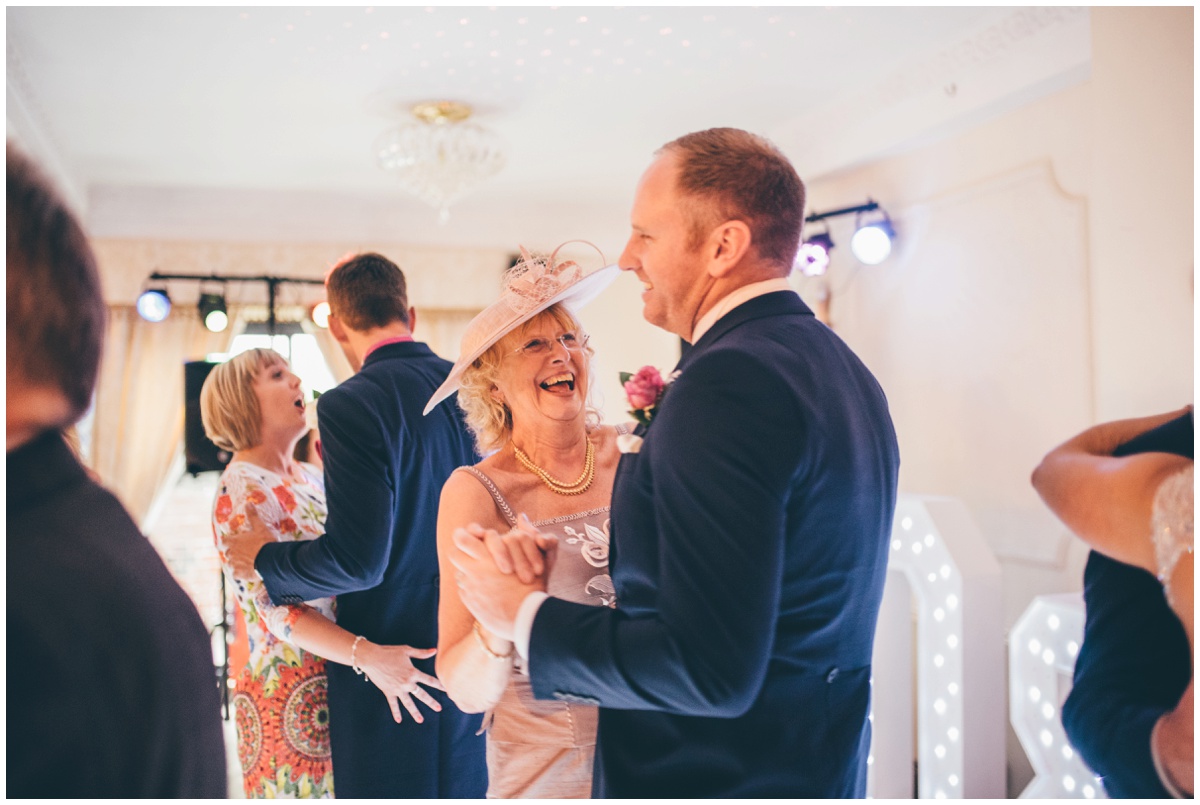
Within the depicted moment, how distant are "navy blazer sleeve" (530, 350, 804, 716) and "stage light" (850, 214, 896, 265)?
12.6 ft

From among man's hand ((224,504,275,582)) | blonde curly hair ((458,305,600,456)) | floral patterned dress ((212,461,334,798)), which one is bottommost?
floral patterned dress ((212,461,334,798))

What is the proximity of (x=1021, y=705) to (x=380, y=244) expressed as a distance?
20.4 ft

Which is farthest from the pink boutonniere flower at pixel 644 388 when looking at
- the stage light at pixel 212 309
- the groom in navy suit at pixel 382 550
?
the stage light at pixel 212 309

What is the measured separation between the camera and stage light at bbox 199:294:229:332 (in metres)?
6.41

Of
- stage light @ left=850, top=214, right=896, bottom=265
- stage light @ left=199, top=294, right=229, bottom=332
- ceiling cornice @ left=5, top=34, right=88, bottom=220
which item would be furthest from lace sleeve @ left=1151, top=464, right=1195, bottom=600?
A: stage light @ left=199, top=294, right=229, bottom=332

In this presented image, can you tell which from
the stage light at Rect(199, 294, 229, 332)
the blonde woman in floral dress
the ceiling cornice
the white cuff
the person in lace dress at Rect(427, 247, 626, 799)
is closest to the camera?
the white cuff

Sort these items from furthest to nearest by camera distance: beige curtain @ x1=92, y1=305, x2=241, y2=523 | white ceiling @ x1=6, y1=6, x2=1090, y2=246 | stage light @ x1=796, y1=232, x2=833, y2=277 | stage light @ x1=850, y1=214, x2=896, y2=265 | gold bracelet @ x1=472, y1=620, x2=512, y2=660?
beige curtain @ x1=92, y1=305, x2=241, y2=523 → stage light @ x1=796, y1=232, x2=833, y2=277 → stage light @ x1=850, y1=214, x2=896, y2=265 → white ceiling @ x1=6, y1=6, x2=1090, y2=246 → gold bracelet @ x1=472, y1=620, x2=512, y2=660

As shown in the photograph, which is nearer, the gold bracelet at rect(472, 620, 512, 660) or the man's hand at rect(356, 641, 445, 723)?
the gold bracelet at rect(472, 620, 512, 660)

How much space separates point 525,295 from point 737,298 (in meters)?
0.56

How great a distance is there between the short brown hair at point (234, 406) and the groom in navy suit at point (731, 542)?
1.35m

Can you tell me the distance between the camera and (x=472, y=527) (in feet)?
4.00

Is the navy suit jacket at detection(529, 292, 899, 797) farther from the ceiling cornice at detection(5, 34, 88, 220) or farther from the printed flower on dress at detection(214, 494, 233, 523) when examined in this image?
the ceiling cornice at detection(5, 34, 88, 220)

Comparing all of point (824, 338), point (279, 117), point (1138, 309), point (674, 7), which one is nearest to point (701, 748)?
point (824, 338)

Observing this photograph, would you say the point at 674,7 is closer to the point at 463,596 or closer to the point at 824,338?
the point at 824,338
